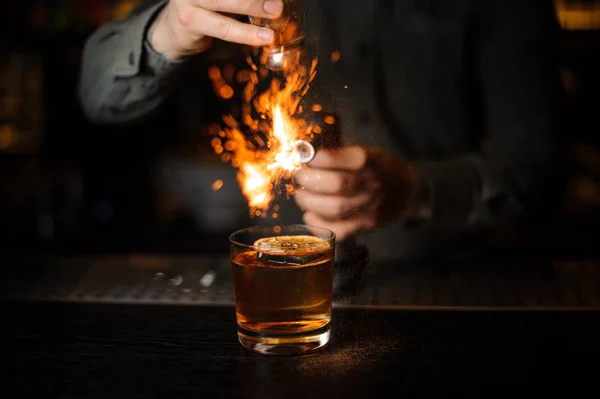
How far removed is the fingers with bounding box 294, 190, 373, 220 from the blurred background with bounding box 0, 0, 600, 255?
2.01 m

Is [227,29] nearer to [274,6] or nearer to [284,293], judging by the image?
[274,6]

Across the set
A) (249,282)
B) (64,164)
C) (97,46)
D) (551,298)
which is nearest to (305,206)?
(249,282)

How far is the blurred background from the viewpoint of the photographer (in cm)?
335

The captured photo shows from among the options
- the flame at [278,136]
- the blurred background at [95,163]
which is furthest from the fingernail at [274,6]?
the blurred background at [95,163]

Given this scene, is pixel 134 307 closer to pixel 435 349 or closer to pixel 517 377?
pixel 435 349

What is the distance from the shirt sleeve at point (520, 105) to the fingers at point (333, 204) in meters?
0.83

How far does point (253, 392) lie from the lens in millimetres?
1021

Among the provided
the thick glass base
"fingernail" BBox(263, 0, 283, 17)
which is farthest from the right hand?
the thick glass base

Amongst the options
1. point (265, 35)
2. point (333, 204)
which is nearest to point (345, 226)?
point (333, 204)

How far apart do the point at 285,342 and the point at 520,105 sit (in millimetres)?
1417

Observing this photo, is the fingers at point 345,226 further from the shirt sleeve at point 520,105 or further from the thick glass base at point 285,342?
the shirt sleeve at point 520,105

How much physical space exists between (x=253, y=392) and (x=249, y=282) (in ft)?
0.69

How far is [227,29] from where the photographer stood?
52.4 inches

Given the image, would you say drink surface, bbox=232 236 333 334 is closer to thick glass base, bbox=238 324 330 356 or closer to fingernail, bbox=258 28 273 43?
thick glass base, bbox=238 324 330 356
